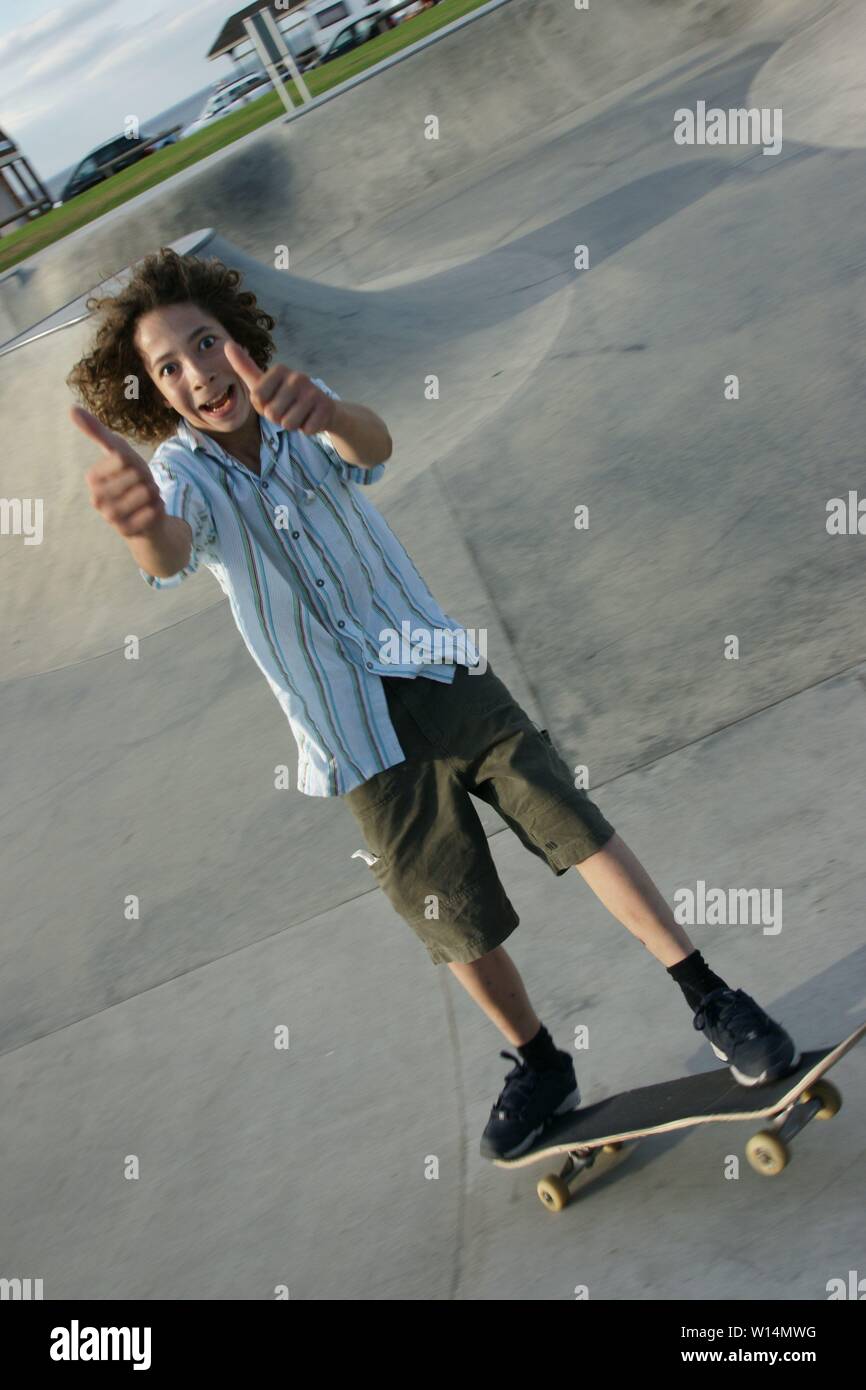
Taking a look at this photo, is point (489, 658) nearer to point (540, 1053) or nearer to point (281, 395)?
point (540, 1053)

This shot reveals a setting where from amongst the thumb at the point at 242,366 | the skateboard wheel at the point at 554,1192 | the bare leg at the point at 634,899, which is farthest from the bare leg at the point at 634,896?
the thumb at the point at 242,366

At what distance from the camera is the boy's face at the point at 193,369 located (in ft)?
8.28

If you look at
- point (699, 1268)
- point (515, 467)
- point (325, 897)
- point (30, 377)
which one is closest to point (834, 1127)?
point (699, 1268)

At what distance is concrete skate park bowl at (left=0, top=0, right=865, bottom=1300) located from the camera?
3271 millimetres

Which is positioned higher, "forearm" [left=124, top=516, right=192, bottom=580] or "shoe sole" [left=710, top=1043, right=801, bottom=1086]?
"forearm" [left=124, top=516, right=192, bottom=580]

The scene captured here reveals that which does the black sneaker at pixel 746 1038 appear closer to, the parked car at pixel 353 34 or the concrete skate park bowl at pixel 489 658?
the concrete skate park bowl at pixel 489 658

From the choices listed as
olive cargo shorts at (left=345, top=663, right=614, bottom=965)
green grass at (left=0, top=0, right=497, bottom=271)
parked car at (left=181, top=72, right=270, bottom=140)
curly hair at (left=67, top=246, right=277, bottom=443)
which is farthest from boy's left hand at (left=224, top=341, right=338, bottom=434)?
parked car at (left=181, top=72, right=270, bottom=140)

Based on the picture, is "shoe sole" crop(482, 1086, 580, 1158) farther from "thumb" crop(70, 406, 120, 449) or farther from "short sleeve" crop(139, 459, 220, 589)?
Result: "thumb" crop(70, 406, 120, 449)

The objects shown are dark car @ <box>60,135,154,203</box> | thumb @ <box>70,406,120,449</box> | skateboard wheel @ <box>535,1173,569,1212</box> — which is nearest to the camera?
thumb @ <box>70,406,120,449</box>

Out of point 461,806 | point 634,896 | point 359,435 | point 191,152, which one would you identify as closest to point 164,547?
point 359,435

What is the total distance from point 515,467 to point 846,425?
1625 mm

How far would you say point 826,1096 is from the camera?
8.36 feet

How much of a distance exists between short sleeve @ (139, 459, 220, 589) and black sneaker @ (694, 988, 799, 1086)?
1.45 metres
